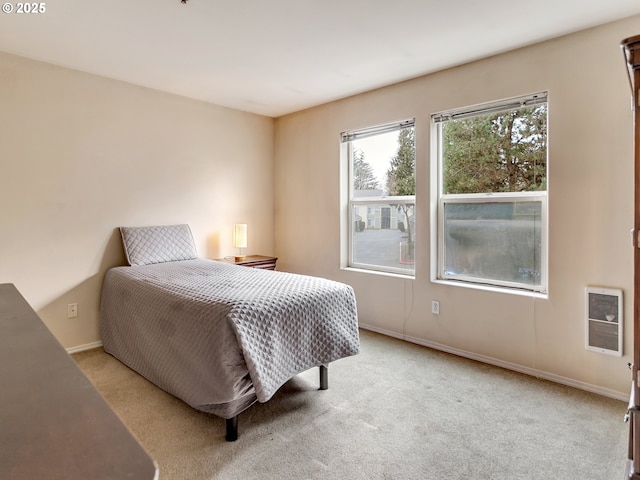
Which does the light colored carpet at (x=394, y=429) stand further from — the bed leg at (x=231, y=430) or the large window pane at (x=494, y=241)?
the large window pane at (x=494, y=241)

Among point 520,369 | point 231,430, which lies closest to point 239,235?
point 231,430

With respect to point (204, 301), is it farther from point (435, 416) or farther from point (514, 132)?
point (514, 132)

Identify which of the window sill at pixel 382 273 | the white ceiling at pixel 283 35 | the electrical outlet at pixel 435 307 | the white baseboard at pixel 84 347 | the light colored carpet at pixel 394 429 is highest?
the white ceiling at pixel 283 35

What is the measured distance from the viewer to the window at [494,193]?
8.68 ft

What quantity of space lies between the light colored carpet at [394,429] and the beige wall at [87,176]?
0.90m

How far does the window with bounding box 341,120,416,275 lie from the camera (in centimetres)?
342

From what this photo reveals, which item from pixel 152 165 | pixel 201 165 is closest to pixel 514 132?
pixel 201 165

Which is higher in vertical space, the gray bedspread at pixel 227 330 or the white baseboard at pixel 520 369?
the gray bedspread at pixel 227 330

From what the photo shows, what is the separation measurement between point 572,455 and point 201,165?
3704mm

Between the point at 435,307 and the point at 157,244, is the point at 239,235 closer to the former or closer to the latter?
the point at 157,244

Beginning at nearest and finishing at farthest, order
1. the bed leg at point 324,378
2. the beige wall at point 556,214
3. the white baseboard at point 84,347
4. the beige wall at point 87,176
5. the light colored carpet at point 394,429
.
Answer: the light colored carpet at point 394,429 < the beige wall at point 556,214 < the bed leg at point 324,378 < the beige wall at point 87,176 < the white baseboard at point 84,347

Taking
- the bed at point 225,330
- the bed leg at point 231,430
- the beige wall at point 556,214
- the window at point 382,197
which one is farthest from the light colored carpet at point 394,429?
the window at point 382,197

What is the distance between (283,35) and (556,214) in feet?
7.31

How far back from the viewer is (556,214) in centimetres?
248
